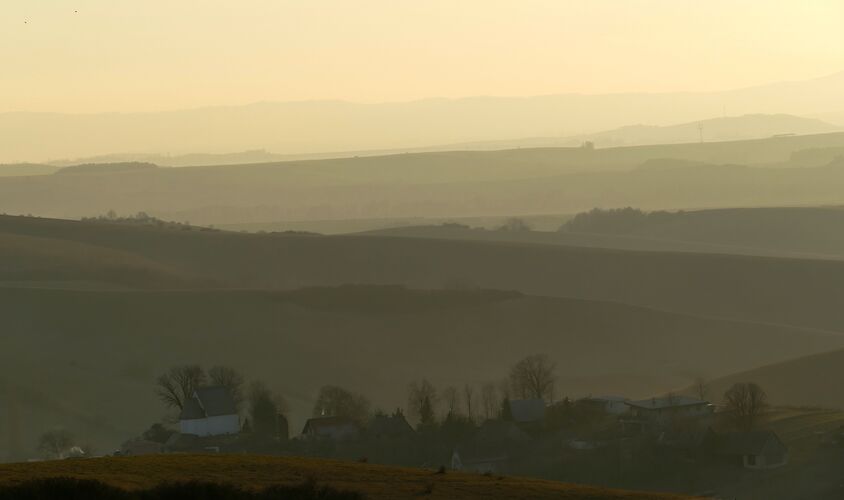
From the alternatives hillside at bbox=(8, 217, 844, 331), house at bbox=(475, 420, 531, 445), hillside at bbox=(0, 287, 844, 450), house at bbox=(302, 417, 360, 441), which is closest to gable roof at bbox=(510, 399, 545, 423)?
house at bbox=(475, 420, 531, 445)

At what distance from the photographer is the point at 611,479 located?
45250mm

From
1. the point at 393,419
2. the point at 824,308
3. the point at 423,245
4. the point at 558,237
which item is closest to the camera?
A: the point at 393,419

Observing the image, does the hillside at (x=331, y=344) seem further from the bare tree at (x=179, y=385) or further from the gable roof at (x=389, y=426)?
the gable roof at (x=389, y=426)

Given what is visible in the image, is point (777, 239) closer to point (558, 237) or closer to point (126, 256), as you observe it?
point (558, 237)

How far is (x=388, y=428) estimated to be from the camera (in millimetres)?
52812

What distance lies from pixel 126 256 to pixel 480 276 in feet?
87.2

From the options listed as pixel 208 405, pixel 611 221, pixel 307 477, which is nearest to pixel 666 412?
pixel 208 405

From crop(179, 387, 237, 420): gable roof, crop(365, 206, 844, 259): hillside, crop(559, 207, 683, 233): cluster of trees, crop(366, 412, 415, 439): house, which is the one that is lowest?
crop(366, 412, 415, 439): house

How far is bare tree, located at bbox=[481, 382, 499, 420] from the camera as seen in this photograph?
60.0 metres

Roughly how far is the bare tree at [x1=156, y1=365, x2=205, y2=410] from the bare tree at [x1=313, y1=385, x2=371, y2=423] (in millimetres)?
4901

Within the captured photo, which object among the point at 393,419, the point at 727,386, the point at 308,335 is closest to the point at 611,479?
the point at 393,419

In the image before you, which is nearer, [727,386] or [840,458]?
[840,458]

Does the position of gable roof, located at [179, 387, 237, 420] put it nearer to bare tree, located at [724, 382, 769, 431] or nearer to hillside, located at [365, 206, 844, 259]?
bare tree, located at [724, 382, 769, 431]

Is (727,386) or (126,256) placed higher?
(126,256)
